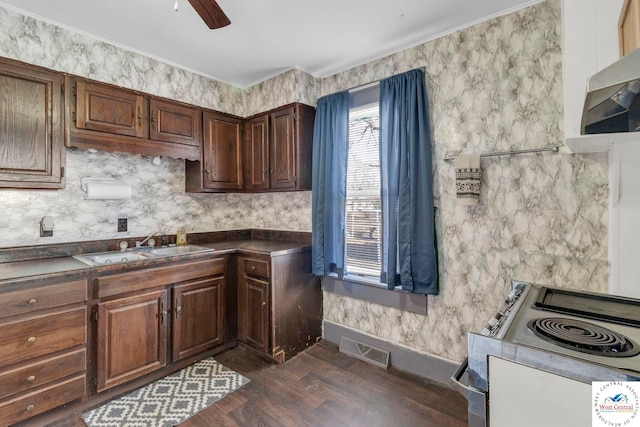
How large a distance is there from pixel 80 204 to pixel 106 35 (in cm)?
137

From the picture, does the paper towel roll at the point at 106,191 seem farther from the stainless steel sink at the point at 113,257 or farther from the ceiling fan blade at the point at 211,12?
the ceiling fan blade at the point at 211,12

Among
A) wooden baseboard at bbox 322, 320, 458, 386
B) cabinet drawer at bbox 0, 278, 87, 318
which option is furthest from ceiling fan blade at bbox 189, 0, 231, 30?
wooden baseboard at bbox 322, 320, 458, 386

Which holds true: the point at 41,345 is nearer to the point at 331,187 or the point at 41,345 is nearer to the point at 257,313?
the point at 257,313

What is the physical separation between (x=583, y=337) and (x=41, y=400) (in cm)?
276

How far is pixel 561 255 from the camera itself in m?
1.88

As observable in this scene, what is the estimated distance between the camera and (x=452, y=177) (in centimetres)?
228

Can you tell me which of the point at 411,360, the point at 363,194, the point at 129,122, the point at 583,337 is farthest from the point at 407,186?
the point at 129,122

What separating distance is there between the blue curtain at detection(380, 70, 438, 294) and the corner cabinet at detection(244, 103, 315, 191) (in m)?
0.78

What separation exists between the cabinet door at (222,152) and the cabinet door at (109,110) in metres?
0.60

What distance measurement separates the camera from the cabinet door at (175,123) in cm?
261

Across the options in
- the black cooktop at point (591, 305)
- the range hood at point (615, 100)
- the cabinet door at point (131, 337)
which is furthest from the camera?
the cabinet door at point (131, 337)

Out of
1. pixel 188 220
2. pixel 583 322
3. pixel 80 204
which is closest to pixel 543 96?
pixel 583 322

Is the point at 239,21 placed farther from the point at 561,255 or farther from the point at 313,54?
the point at 561,255

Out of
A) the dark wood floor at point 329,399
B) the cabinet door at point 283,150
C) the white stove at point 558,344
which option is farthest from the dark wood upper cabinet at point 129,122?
the white stove at point 558,344
